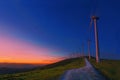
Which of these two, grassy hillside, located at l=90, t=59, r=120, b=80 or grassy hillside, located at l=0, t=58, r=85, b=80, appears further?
grassy hillside, located at l=0, t=58, r=85, b=80

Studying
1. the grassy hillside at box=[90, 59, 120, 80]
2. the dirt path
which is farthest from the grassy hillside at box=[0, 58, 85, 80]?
the grassy hillside at box=[90, 59, 120, 80]

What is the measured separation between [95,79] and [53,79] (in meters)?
9.07

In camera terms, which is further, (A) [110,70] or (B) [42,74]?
(B) [42,74]

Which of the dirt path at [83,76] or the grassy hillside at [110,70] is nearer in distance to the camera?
the dirt path at [83,76]

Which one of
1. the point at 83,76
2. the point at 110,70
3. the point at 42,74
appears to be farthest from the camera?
the point at 42,74

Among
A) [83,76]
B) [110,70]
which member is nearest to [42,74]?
[110,70]

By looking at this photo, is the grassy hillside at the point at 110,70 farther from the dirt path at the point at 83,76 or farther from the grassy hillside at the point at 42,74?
the grassy hillside at the point at 42,74

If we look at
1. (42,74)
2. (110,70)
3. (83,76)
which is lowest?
(83,76)

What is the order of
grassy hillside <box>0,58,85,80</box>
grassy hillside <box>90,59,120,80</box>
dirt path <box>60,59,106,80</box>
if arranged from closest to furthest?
dirt path <box>60,59,106,80</box>, grassy hillside <box>90,59,120,80</box>, grassy hillside <box>0,58,85,80</box>

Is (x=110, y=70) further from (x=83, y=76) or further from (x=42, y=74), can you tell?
(x=42, y=74)

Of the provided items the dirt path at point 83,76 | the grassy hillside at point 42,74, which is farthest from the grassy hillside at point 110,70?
the grassy hillside at point 42,74

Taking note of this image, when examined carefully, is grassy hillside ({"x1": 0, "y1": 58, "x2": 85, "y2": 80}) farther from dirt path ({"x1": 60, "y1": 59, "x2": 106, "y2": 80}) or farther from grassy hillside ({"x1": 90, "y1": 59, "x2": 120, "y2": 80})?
grassy hillside ({"x1": 90, "y1": 59, "x2": 120, "y2": 80})

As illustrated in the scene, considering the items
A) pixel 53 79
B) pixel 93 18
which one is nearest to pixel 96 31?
pixel 93 18

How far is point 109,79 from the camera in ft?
134
